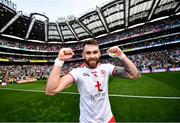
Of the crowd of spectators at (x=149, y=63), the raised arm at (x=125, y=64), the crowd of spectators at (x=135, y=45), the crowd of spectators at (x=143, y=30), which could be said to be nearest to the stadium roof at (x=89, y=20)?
the crowd of spectators at (x=143, y=30)

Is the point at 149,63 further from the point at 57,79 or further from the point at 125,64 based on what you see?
the point at 57,79

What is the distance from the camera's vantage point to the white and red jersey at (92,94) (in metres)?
2.54

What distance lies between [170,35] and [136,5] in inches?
593

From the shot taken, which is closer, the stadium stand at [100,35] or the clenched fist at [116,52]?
the clenched fist at [116,52]

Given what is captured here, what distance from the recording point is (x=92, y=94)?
2.55 meters

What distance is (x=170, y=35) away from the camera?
4978cm

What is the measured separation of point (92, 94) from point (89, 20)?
50.2 meters

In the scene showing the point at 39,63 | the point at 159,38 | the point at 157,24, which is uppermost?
the point at 157,24

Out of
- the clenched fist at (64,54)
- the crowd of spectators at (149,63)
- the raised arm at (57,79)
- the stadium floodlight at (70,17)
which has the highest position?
the stadium floodlight at (70,17)

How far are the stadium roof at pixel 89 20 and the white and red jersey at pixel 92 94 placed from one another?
40.4 m

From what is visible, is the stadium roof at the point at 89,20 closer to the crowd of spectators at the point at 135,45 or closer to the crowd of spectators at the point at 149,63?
the crowd of spectators at the point at 135,45

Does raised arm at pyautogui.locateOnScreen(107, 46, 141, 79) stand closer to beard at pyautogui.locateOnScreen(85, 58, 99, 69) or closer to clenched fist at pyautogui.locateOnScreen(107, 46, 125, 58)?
clenched fist at pyautogui.locateOnScreen(107, 46, 125, 58)

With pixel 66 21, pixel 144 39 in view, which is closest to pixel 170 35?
pixel 144 39

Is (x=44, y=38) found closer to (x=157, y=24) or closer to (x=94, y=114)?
(x=157, y=24)
